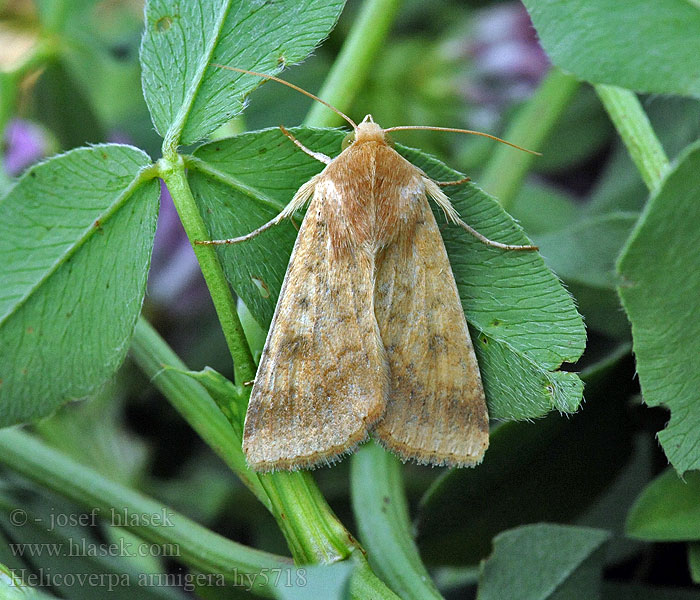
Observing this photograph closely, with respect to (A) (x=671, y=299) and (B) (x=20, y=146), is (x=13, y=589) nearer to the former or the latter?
(A) (x=671, y=299)

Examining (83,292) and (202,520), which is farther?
(202,520)

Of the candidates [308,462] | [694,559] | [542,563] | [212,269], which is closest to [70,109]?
[212,269]

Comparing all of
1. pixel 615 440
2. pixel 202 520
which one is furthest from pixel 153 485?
pixel 615 440

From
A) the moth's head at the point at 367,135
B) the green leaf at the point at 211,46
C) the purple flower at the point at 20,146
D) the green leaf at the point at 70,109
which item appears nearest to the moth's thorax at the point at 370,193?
the moth's head at the point at 367,135

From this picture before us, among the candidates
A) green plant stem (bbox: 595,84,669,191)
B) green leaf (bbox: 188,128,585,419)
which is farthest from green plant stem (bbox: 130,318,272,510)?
green plant stem (bbox: 595,84,669,191)

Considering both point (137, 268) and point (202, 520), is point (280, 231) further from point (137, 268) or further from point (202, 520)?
point (202, 520)

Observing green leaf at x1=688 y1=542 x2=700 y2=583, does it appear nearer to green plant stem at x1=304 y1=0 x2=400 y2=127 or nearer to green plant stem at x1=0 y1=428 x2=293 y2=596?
green plant stem at x1=0 y1=428 x2=293 y2=596

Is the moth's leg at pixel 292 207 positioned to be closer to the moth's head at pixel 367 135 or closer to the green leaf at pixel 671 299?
the moth's head at pixel 367 135

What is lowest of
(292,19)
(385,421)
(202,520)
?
(202,520)
